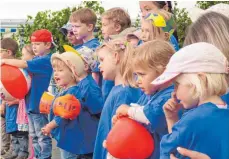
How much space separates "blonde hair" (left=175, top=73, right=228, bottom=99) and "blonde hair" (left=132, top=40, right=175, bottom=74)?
669 millimetres

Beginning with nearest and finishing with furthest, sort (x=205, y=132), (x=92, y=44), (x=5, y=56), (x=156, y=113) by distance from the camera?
1. (x=205, y=132)
2. (x=156, y=113)
3. (x=92, y=44)
4. (x=5, y=56)

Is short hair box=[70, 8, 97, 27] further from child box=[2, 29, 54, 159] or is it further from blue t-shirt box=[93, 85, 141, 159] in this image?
blue t-shirt box=[93, 85, 141, 159]

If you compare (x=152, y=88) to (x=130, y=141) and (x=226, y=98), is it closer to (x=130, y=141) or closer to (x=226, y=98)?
(x=130, y=141)

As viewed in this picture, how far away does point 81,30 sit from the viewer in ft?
22.8

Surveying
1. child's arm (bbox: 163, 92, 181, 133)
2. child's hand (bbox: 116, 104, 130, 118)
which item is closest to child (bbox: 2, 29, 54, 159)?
child's hand (bbox: 116, 104, 130, 118)

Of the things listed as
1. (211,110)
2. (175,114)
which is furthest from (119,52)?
(211,110)

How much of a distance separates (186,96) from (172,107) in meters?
0.26

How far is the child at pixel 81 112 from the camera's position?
5988 millimetres

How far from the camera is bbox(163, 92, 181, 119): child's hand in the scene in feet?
11.2

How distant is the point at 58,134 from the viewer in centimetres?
611

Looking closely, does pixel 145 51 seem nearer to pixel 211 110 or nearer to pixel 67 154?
pixel 211 110

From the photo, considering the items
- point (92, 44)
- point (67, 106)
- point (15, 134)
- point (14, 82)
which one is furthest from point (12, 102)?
point (67, 106)

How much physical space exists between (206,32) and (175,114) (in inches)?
21.6

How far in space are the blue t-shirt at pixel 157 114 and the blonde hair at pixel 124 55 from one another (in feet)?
1.65
